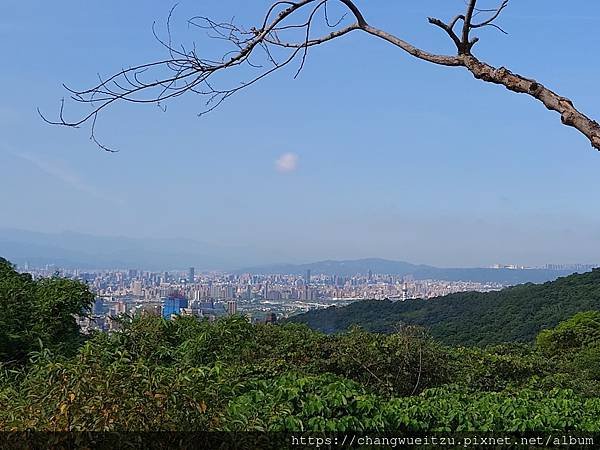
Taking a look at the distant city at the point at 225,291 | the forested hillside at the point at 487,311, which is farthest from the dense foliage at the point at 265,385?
the forested hillside at the point at 487,311

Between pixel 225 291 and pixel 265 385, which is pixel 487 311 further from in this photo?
pixel 265 385

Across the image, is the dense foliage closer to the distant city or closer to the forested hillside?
the distant city

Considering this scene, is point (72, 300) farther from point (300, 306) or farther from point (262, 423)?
point (300, 306)

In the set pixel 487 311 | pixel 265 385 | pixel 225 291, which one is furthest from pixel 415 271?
pixel 265 385

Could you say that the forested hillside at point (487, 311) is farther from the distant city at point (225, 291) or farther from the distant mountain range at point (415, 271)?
the distant mountain range at point (415, 271)

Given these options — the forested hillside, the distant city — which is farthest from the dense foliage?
the forested hillside

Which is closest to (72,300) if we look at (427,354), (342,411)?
(427,354)
